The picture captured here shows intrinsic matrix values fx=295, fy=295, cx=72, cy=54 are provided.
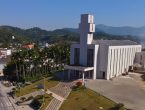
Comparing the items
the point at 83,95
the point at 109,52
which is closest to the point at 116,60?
the point at 109,52

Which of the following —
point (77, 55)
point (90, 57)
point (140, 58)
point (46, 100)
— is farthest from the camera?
point (140, 58)

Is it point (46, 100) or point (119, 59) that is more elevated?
point (119, 59)

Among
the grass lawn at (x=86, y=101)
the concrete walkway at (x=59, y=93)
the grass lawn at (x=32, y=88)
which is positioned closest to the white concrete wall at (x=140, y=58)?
the concrete walkway at (x=59, y=93)

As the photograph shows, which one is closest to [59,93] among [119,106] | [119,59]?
[119,106]

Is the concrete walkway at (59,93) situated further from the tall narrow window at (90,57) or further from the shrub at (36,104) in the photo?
the tall narrow window at (90,57)

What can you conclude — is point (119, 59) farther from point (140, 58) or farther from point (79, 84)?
point (79, 84)

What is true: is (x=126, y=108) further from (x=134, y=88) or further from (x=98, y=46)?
(x=98, y=46)
